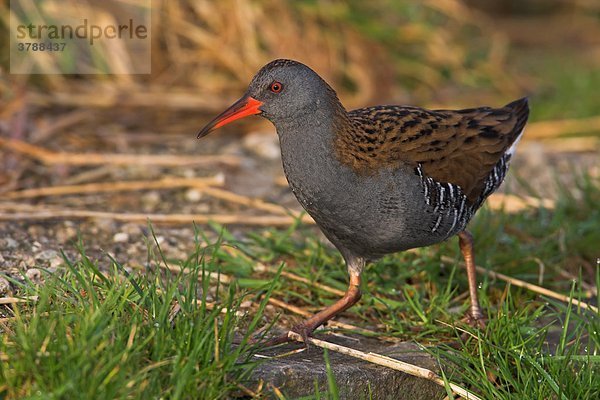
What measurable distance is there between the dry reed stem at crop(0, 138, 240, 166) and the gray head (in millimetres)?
2158

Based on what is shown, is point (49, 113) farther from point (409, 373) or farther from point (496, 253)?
point (409, 373)

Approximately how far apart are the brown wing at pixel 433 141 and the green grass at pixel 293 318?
0.59m

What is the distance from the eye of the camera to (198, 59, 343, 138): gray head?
3662mm

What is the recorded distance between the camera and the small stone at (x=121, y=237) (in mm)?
4676

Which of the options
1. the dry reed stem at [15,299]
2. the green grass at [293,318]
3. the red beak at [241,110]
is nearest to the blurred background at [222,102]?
the green grass at [293,318]

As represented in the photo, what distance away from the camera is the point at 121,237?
471cm

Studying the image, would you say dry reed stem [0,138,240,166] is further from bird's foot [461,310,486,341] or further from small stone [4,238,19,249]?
bird's foot [461,310,486,341]

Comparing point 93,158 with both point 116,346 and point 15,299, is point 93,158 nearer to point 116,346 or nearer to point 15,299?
point 15,299

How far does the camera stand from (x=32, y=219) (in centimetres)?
478

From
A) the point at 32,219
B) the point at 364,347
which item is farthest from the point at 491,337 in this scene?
the point at 32,219

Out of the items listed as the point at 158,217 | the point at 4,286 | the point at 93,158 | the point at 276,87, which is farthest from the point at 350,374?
the point at 93,158

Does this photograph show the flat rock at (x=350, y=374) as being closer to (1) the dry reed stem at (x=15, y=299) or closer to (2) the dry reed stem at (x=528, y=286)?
(2) the dry reed stem at (x=528, y=286)

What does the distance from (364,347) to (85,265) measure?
122 cm

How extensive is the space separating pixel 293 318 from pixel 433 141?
1.03m
